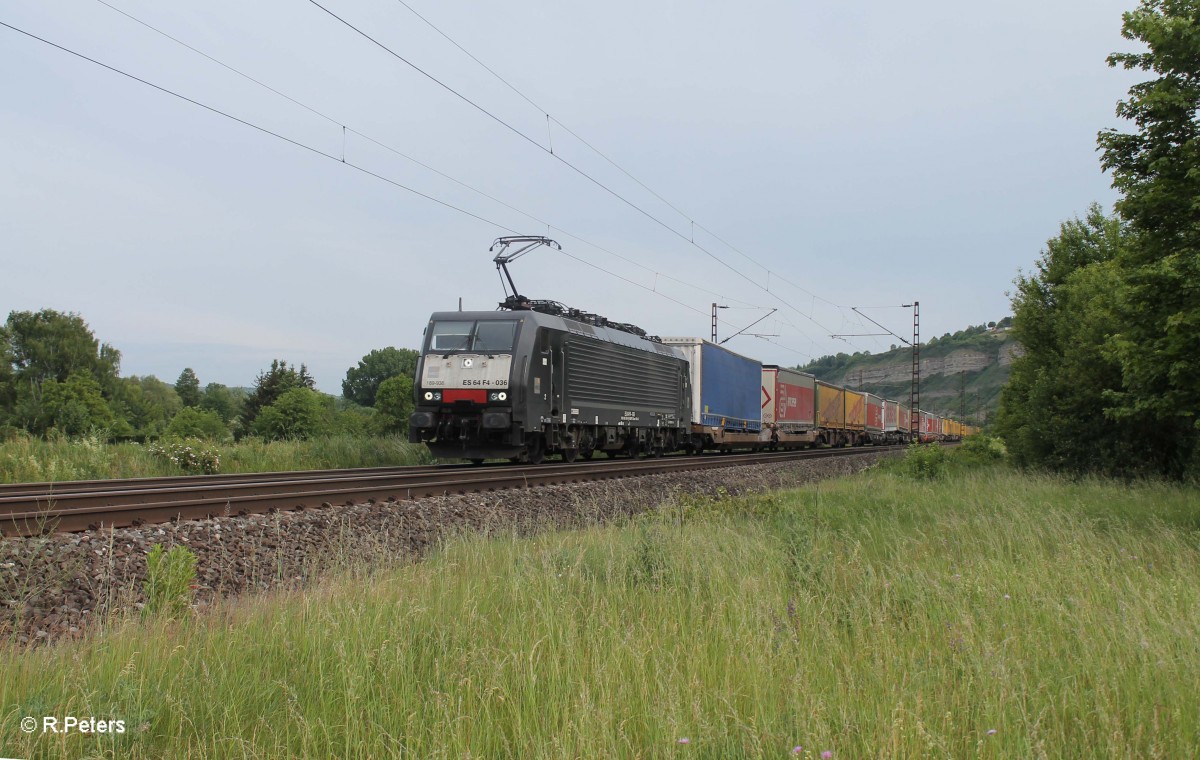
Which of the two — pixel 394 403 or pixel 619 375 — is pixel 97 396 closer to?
pixel 394 403

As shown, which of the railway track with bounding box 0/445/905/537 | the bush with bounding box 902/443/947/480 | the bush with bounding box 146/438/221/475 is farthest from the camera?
the bush with bounding box 902/443/947/480

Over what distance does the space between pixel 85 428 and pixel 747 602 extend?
6980cm

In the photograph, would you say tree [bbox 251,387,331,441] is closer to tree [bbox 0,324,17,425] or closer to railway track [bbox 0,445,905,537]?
tree [bbox 0,324,17,425]

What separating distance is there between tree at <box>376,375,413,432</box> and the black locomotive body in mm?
57532

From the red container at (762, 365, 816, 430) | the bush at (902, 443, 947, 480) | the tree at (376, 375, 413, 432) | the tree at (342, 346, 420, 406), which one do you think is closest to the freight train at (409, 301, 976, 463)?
the red container at (762, 365, 816, 430)

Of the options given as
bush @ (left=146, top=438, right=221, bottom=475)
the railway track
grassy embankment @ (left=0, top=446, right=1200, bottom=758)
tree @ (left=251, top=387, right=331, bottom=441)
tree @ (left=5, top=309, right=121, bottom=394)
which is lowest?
grassy embankment @ (left=0, top=446, right=1200, bottom=758)

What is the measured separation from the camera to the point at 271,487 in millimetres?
11766

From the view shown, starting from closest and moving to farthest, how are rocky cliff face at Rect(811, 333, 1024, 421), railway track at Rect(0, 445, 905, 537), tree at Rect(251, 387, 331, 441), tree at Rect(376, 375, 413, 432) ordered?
railway track at Rect(0, 445, 905, 537) < tree at Rect(251, 387, 331, 441) < tree at Rect(376, 375, 413, 432) < rocky cliff face at Rect(811, 333, 1024, 421)

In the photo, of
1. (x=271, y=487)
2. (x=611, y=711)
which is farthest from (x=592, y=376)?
(x=611, y=711)

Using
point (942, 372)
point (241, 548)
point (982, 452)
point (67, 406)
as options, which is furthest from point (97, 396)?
point (942, 372)

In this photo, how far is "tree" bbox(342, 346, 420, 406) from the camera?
12425cm

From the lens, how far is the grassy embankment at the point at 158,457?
14.3 meters

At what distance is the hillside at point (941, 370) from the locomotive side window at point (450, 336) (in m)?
136

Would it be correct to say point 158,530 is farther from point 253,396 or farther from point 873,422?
point 253,396
